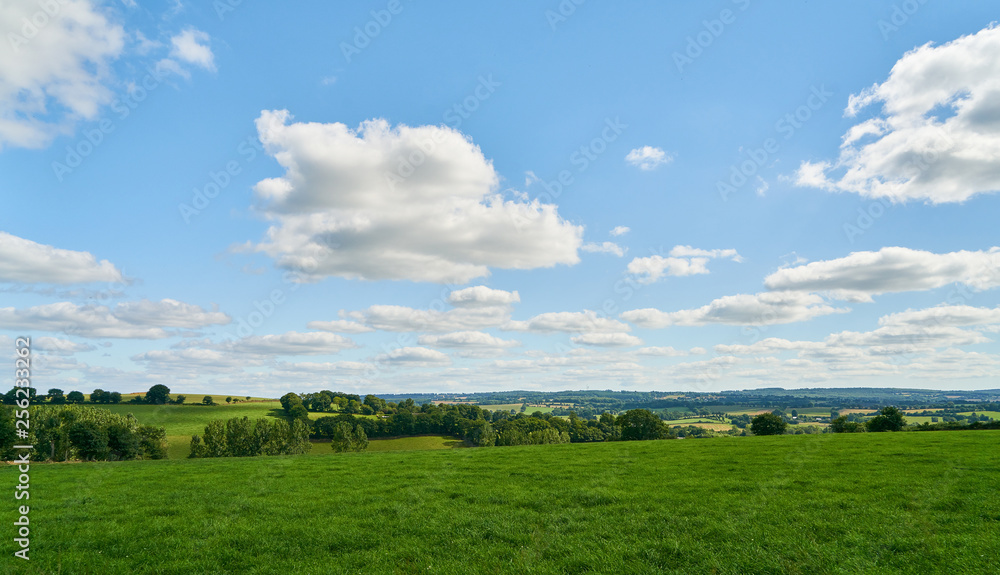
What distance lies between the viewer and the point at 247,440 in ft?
316

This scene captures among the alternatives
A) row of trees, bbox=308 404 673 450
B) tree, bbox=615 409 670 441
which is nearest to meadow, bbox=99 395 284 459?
row of trees, bbox=308 404 673 450

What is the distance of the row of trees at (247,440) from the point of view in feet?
302

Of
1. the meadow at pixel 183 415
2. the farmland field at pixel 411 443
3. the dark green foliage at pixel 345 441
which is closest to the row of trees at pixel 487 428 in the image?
the dark green foliage at pixel 345 441

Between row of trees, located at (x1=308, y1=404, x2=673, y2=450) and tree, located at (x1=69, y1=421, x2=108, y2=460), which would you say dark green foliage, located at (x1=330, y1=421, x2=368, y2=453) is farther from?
tree, located at (x1=69, y1=421, x2=108, y2=460)

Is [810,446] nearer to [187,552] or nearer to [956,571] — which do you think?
[956,571]

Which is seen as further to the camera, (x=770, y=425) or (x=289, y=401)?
(x=289, y=401)

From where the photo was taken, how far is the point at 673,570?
10.4 m

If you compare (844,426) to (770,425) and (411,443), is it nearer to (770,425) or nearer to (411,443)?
(770,425)

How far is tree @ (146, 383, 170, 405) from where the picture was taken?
512ft

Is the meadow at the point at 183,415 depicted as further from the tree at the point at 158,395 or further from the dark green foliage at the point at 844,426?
the dark green foliage at the point at 844,426

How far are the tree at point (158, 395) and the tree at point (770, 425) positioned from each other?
595ft

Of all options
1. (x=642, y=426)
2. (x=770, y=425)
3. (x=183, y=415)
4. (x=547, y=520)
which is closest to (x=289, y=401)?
(x=183, y=415)

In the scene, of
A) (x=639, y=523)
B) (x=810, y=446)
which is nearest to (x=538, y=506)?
(x=639, y=523)

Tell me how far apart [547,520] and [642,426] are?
86.7 metres
